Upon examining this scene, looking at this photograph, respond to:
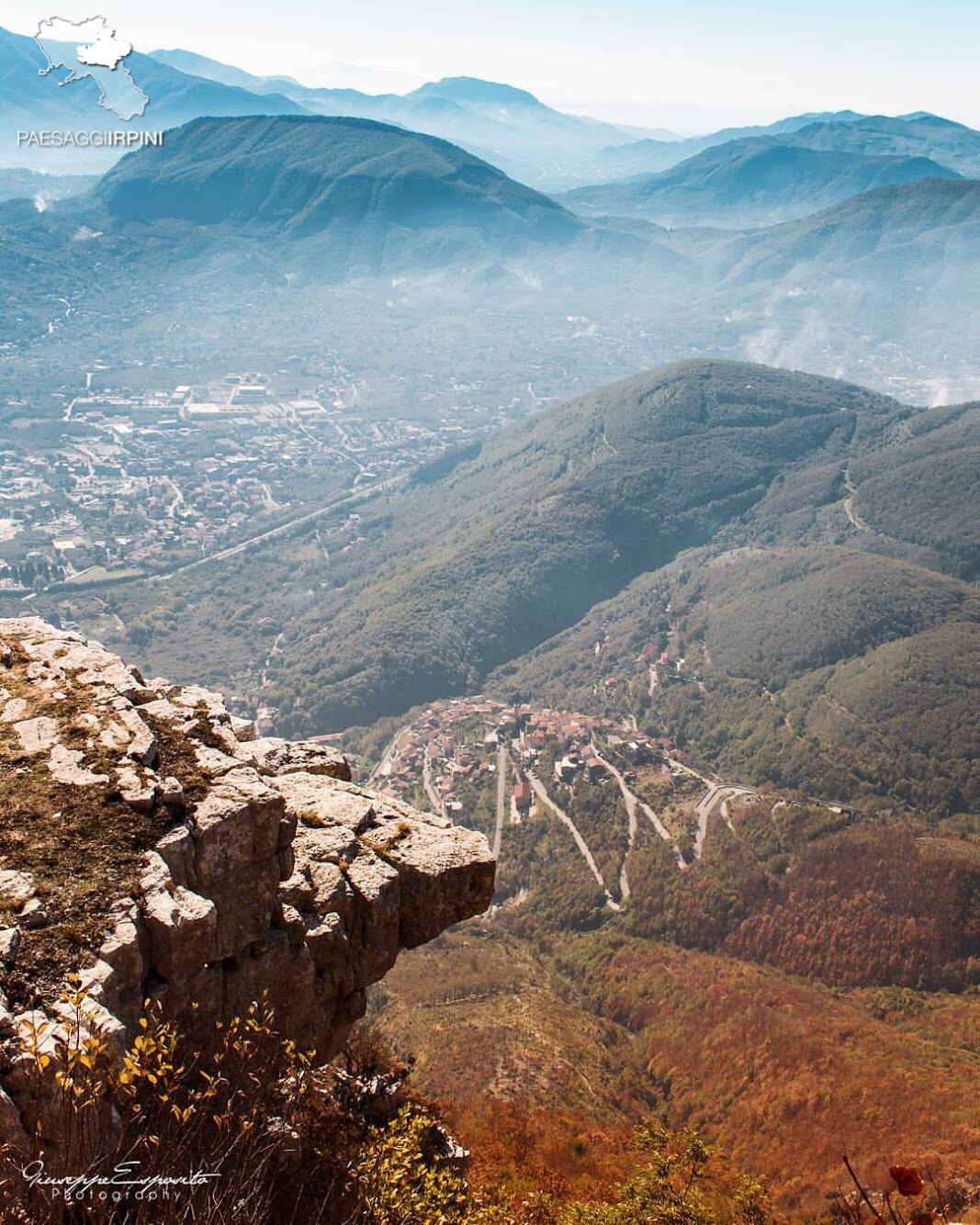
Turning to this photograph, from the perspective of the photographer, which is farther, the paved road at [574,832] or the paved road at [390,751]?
the paved road at [390,751]

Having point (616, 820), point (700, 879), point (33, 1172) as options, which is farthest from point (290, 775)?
point (616, 820)

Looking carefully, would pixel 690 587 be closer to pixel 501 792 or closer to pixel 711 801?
pixel 711 801

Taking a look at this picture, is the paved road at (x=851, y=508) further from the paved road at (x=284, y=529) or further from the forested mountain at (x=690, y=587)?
the paved road at (x=284, y=529)

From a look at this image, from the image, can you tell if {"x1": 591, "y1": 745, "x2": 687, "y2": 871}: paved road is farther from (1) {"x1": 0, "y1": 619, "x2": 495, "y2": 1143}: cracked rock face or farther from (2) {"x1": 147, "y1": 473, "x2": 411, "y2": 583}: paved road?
(2) {"x1": 147, "y1": 473, "x2": 411, "y2": 583}: paved road

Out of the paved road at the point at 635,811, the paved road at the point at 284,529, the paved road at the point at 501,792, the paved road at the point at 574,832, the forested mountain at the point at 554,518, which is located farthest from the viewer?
the paved road at the point at 284,529

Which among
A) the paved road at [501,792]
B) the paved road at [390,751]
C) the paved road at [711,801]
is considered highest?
the paved road at [711,801]

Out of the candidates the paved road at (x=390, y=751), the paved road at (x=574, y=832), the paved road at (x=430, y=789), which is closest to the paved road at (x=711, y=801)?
the paved road at (x=574, y=832)

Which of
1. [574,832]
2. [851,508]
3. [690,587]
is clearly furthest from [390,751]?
[851,508]

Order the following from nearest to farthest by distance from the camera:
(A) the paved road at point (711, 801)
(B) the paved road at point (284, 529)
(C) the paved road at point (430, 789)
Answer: (A) the paved road at point (711, 801)
(C) the paved road at point (430, 789)
(B) the paved road at point (284, 529)
